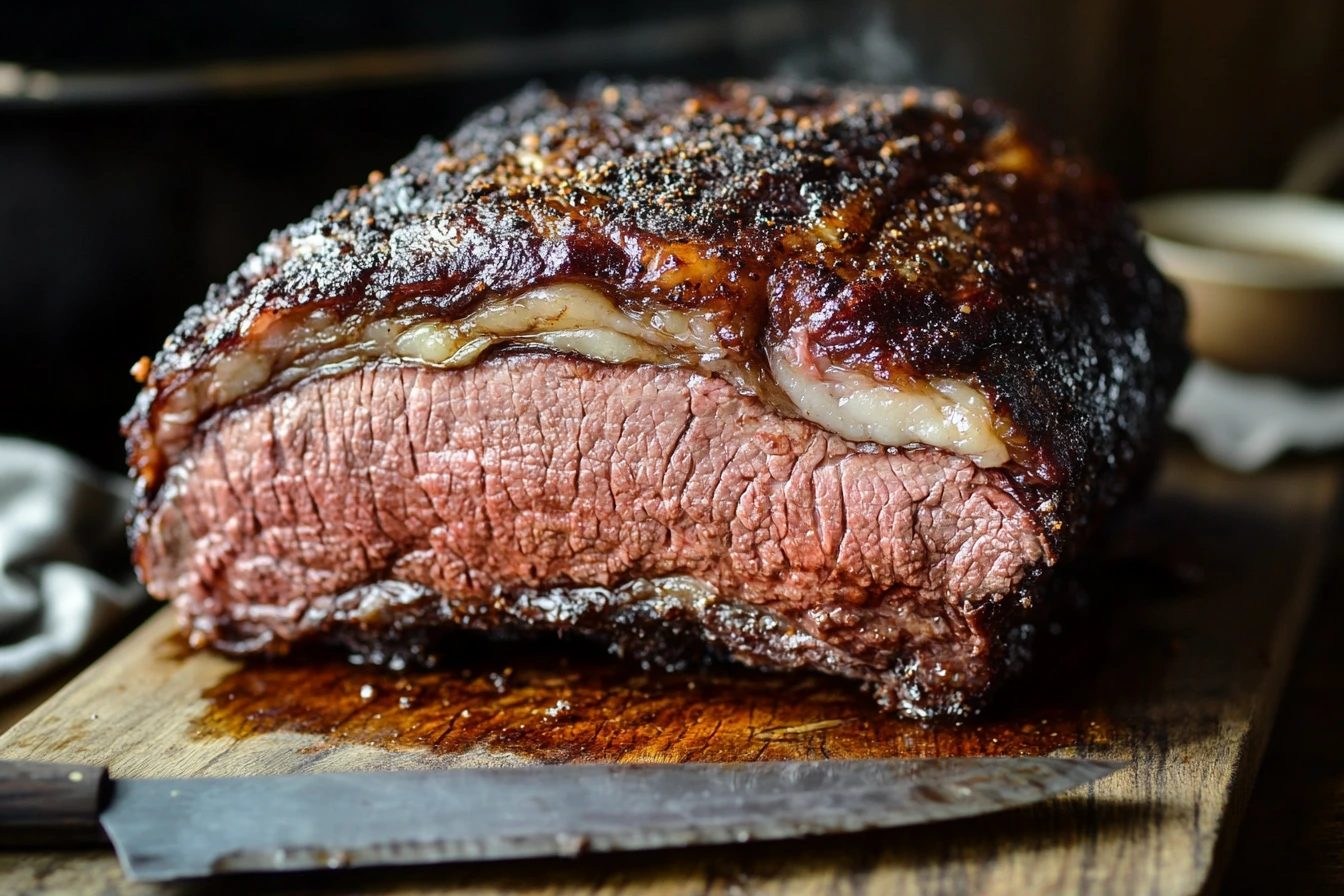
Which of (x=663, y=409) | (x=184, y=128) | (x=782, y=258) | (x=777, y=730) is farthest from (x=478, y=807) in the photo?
(x=184, y=128)

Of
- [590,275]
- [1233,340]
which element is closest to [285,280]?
[590,275]

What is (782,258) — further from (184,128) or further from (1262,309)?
(1262,309)

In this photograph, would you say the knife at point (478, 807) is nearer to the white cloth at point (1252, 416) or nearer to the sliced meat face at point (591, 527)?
the sliced meat face at point (591, 527)

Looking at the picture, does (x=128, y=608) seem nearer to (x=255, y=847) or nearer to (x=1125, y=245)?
(x=255, y=847)

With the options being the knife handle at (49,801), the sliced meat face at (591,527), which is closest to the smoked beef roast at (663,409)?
the sliced meat face at (591,527)

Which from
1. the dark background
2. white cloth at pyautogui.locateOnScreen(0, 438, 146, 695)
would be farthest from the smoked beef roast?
the dark background

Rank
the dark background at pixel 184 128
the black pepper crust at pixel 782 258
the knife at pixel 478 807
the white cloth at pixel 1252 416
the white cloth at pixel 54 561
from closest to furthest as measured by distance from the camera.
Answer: the knife at pixel 478 807 < the black pepper crust at pixel 782 258 < the white cloth at pixel 54 561 < the dark background at pixel 184 128 < the white cloth at pixel 1252 416

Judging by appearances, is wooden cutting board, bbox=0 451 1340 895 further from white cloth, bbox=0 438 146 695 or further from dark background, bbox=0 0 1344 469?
dark background, bbox=0 0 1344 469
